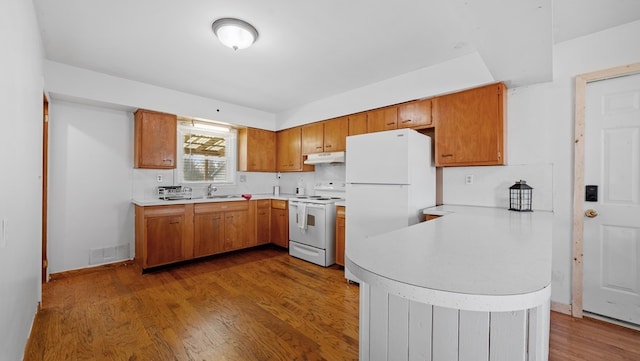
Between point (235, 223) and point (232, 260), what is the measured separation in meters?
0.55

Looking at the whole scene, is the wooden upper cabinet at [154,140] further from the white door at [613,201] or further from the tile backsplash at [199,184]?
the white door at [613,201]

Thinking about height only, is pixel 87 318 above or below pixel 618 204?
below

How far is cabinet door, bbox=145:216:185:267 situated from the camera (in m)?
3.29

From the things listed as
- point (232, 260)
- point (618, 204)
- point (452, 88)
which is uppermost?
point (452, 88)

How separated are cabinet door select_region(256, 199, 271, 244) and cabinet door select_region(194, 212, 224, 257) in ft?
2.00

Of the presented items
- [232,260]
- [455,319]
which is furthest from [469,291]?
[232,260]

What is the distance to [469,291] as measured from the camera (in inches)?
24.9

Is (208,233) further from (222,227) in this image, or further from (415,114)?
(415,114)

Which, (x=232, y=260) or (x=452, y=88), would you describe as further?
(x=232, y=260)

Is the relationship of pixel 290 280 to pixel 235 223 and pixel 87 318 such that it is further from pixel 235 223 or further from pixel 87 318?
pixel 87 318

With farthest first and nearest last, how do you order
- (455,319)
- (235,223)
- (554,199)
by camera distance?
1. (235,223)
2. (554,199)
3. (455,319)

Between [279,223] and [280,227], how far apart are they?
7 centimetres

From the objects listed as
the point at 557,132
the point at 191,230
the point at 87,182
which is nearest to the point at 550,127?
the point at 557,132

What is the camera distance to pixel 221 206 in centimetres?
394
